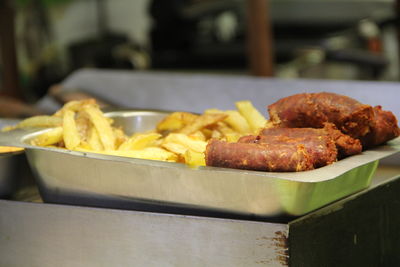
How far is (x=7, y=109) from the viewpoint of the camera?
10.4 feet

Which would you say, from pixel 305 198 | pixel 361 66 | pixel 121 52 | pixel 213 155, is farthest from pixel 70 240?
pixel 121 52

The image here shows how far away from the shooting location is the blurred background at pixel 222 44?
5164mm

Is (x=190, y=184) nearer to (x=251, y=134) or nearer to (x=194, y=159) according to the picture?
(x=194, y=159)

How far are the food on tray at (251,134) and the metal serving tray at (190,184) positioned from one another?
Result: 35mm

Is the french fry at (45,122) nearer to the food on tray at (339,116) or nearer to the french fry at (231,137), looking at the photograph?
the french fry at (231,137)

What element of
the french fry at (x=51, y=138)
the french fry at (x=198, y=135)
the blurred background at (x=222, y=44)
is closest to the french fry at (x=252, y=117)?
the french fry at (x=198, y=135)

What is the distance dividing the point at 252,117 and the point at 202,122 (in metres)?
0.13

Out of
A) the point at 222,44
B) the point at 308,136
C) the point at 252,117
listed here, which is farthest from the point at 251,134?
the point at 222,44

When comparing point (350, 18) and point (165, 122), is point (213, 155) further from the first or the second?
point (350, 18)

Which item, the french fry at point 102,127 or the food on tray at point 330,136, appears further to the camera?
the french fry at point 102,127

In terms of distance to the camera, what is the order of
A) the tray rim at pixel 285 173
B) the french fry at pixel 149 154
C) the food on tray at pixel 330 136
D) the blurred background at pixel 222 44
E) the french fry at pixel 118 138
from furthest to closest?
1. the blurred background at pixel 222 44
2. the french fry at pixel 118 138
3. the french fry at pixel 149 154
4. the food on tray at pixel 330 136
5. the tray rim at pixel 285 173

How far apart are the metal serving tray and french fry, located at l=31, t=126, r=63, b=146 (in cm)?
8

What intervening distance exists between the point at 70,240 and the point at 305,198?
0.54 m

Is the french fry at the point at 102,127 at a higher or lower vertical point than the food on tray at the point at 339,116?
lower
